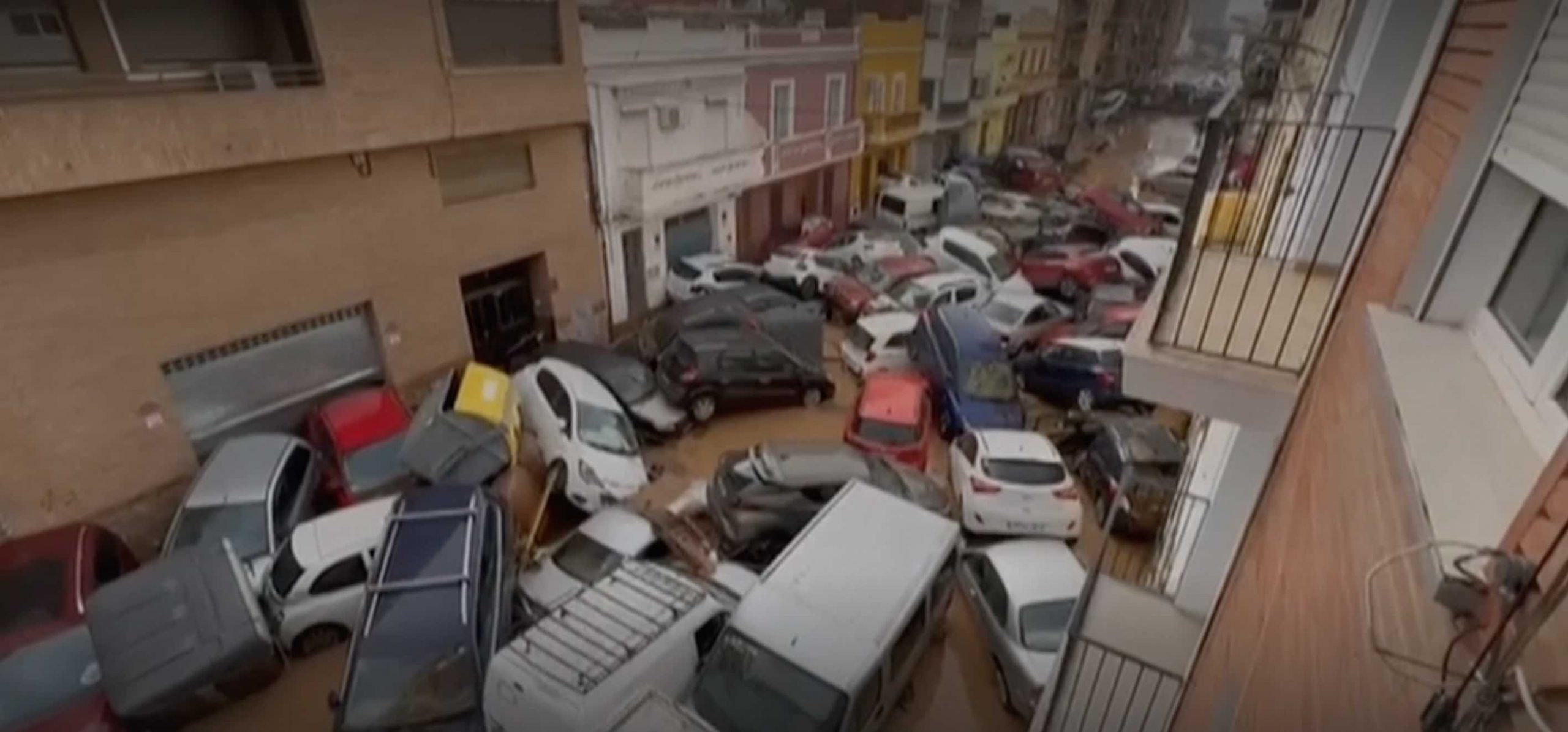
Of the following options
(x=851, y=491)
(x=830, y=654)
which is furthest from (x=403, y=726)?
(x=851, y=491)

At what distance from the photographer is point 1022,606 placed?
5652 mm

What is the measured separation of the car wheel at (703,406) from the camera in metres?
9.40

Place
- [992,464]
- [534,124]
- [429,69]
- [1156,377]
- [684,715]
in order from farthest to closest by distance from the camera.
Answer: [534,124]
[429,69]
[992,464]
[684,715]
[1156,377]

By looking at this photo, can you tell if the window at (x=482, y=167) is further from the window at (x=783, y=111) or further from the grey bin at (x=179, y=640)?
the window at (x=783, y=111)

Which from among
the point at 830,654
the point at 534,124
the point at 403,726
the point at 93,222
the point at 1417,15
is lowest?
the point at 403,726

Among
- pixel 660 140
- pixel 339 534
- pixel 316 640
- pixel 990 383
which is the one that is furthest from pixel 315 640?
pixel 660 140

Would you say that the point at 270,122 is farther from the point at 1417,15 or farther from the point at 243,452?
the point at 1417,15

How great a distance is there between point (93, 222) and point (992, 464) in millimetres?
8972

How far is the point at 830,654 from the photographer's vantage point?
4.63 m

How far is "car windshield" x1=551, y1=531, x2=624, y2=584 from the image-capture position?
20.1 ft

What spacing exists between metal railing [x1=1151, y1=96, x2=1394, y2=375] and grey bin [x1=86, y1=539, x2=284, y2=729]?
6.81 metres

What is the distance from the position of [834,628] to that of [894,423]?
3.88 meters

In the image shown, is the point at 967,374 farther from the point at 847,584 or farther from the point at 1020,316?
the point at 847,584

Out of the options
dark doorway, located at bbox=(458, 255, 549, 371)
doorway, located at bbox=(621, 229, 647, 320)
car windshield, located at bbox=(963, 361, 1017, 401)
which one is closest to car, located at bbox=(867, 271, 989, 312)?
car windshield, located at bbox=(963, 361, 1017, 401)
